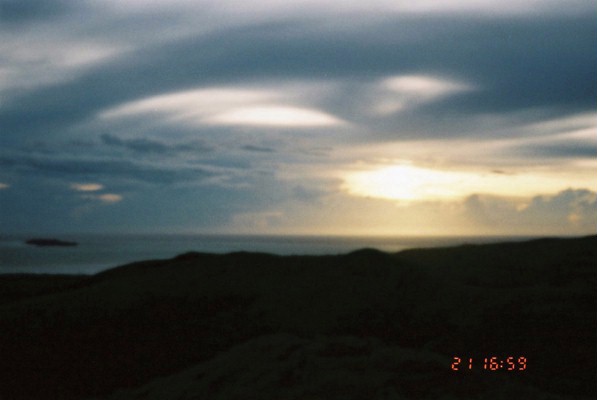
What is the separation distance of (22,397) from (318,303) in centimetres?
559

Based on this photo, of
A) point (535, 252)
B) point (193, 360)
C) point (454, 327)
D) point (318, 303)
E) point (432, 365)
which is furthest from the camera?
point (535, 252)

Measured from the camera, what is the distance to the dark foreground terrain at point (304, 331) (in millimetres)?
6590

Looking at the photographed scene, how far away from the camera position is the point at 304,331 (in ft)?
34.5

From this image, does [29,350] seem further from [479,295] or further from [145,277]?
[479,295]

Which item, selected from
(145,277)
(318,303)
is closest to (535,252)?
(318,303)

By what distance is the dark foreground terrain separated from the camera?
6.59 meters

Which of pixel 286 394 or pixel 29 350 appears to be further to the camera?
pixel 29 350

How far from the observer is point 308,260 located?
13859mm
